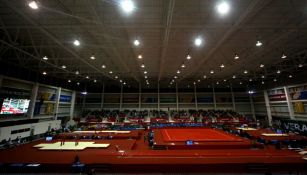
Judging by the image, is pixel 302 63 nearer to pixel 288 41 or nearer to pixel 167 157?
pixel 288 41

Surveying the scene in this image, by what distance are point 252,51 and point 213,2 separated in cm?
919

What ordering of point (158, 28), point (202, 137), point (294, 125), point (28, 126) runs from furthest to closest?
point (294, 125), point (28, 126), point (202, 137), point (158, 28)

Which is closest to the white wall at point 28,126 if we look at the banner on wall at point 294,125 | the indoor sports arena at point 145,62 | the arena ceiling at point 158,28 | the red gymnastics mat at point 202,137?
the indoor sports arena at point 145,62

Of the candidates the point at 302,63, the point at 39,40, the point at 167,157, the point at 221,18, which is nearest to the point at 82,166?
the point at 167,157

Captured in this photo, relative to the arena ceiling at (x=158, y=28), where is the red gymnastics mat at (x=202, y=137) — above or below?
below

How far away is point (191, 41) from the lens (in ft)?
38.9

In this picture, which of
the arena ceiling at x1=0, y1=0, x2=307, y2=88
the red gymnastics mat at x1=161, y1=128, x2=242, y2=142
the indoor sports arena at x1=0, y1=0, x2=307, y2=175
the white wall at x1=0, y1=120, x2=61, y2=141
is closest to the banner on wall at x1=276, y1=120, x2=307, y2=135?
the indoor sports arena at x1=0, y1=0, x2=307, y2=175

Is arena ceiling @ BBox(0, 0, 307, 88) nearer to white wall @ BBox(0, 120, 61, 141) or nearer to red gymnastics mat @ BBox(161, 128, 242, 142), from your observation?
white wall @ BBox(0, 120, 61, 141)

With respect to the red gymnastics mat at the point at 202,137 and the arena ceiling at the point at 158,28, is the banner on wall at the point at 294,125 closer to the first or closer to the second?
the arena ceiling at the point at 158,28

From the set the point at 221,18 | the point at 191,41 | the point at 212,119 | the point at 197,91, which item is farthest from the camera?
the point at 197,91

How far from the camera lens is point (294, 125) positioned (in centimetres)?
2159

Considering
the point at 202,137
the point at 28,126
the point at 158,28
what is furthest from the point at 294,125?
the point at 28,126

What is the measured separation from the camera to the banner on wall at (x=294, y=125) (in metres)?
19.6

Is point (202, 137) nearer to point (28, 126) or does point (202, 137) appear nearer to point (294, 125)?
point (294, 125)
